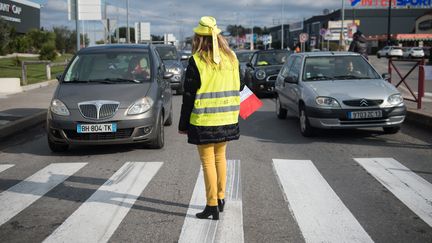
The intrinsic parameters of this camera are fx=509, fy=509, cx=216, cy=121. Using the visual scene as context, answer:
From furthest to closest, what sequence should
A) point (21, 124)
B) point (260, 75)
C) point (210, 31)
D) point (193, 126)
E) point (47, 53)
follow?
1. point (47, 53)
2. point (260, 75)
3. point (21, 124)
4. point (193, 126)
5. point (210, 31)

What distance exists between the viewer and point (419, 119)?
10.4 m

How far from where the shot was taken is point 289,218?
15.8 feet

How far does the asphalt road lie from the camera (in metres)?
4.52

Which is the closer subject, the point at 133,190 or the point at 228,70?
Answer: the point at 228,70

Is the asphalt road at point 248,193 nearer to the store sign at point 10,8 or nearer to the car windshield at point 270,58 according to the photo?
the car windshield at point 270,58

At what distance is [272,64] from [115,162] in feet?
35.8

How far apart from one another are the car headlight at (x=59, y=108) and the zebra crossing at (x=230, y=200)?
0.85m

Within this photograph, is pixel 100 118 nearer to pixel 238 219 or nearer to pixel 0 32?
pixel 238 219

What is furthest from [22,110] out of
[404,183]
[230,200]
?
[404,183]

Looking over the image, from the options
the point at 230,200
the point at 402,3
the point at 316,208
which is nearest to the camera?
the point at 316,208

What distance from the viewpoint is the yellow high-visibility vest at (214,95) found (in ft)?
15.0

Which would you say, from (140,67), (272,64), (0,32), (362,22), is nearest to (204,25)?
(140,67)

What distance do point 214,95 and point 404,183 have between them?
9.36 ft

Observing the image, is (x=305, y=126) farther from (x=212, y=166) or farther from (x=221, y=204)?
(x=212, y=166)
